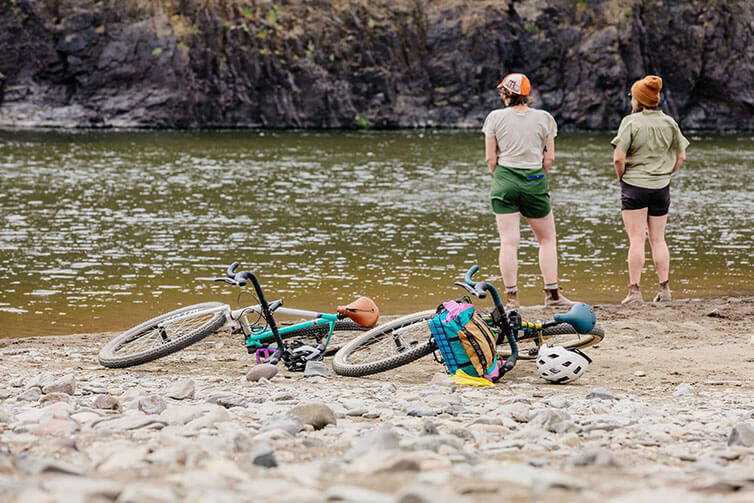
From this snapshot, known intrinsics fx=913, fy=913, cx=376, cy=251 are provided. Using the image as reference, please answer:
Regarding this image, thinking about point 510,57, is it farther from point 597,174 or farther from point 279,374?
point 279,374

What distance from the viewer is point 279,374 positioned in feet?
26.1

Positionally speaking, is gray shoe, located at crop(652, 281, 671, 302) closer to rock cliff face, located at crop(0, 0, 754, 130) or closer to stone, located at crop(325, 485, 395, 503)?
stone, located at crop(325, 485, 395, 503)

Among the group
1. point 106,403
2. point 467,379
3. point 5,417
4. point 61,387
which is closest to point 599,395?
point 467,379

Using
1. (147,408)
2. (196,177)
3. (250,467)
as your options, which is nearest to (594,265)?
(147,408)

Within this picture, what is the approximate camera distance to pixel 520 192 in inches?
389

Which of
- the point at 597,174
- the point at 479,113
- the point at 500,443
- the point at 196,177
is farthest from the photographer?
the point at 479,113

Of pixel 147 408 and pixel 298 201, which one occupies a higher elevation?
pixel 147 408

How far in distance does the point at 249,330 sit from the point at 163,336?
89 cm

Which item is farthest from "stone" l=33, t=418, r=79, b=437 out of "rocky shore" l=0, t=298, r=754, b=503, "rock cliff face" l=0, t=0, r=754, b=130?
"rock cliff face" l=0, t=0, r=754, b=130

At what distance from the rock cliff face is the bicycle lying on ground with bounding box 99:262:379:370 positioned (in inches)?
2515

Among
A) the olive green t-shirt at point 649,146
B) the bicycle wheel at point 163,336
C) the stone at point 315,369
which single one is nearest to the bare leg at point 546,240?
the olive green t-shirt at point 649,146

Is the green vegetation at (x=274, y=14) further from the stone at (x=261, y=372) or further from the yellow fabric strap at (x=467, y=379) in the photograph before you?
the yellow fabric strap at (x=467, y=379)

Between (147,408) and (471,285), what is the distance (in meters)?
2.83

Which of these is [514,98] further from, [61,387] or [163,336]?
[61,387]
